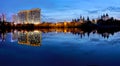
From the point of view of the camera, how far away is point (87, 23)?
158375 mm

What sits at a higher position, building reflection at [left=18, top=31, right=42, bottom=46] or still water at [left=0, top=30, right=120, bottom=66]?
building reflection at [left=18, top=31, right=42, bottom=46]

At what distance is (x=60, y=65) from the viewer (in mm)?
12570

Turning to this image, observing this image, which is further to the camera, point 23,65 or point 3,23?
point 3,23

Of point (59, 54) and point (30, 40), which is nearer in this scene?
point (59, 54)

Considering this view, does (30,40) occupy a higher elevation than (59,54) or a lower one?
higher

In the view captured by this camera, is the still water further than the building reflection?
No

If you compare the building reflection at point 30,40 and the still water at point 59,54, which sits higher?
the building reflection at point 30,40

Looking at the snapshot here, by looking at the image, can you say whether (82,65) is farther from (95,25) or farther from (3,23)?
(95,25)

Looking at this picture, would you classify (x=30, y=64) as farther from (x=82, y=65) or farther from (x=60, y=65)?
(x=82, y=65)

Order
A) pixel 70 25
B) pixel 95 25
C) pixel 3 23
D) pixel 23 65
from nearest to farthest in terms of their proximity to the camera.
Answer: pixel 23 65 → pixel 3 23 → pixel 95 25 → pixel 70 25

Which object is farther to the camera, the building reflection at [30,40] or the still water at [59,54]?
the building reflection at [30,40]

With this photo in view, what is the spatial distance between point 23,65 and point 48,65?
1.14 meters

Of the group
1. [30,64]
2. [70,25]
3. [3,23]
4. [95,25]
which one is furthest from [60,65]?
[70,25]

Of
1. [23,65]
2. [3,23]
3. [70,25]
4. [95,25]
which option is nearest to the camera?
[23,65]
